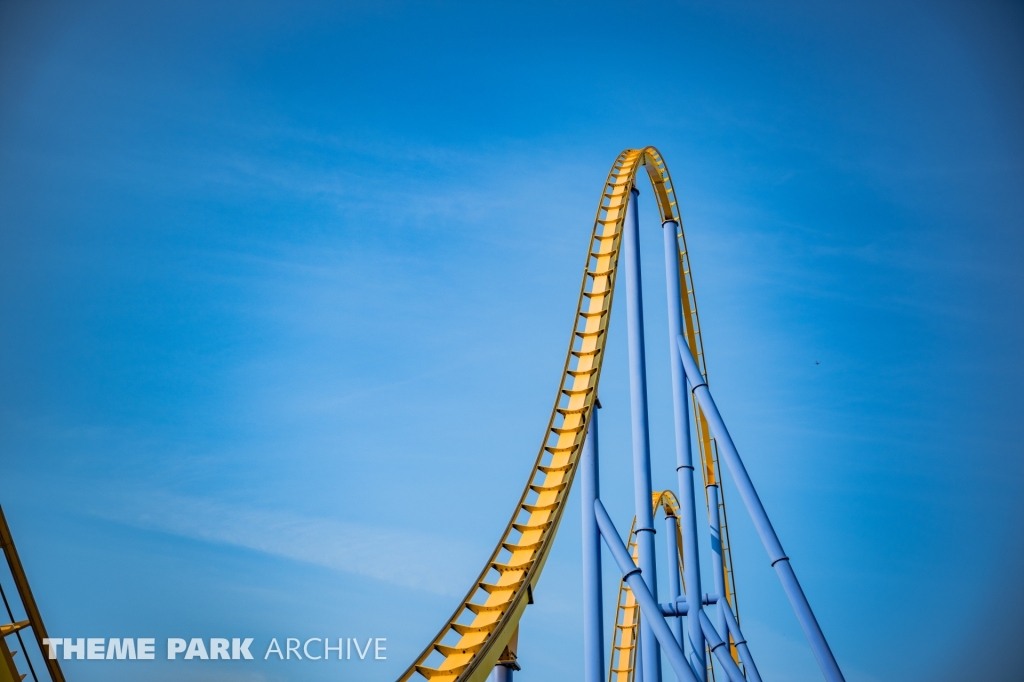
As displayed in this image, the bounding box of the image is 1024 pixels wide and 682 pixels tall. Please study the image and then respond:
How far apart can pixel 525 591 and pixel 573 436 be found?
5.77 feet

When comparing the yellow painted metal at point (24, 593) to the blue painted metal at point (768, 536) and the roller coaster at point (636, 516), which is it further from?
the blue painted metal at point (768, 536)

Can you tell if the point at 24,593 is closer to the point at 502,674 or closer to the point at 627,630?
the point at 502,674

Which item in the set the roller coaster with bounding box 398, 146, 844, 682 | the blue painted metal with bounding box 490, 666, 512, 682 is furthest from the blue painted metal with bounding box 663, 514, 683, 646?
the blue painted metal with bounding box 490, 666, 512, 682

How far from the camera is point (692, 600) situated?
9070mm

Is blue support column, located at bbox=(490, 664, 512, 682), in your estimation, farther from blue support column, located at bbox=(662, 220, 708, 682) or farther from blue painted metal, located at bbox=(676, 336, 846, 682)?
blue support column, located at bbox=(662, 220, 708, 682)

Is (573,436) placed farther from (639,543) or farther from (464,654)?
(464,654)

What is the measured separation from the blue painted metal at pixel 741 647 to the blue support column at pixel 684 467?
40 cm

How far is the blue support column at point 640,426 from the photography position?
8047 mm

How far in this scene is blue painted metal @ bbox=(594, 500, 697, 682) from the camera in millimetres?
6676

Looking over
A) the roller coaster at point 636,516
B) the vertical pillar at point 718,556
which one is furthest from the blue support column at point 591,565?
the vertical pillar at point 718,556

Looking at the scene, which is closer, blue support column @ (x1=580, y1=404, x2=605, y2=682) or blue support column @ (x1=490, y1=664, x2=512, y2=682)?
blue support column @ (x1=490, y1=664, x2=512, y2=682)

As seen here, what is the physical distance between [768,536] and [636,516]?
127 cm

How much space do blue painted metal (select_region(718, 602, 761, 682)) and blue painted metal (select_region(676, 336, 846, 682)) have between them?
144 centimetres

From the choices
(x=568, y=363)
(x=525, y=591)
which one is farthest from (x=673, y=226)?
(x=525, y=591)
